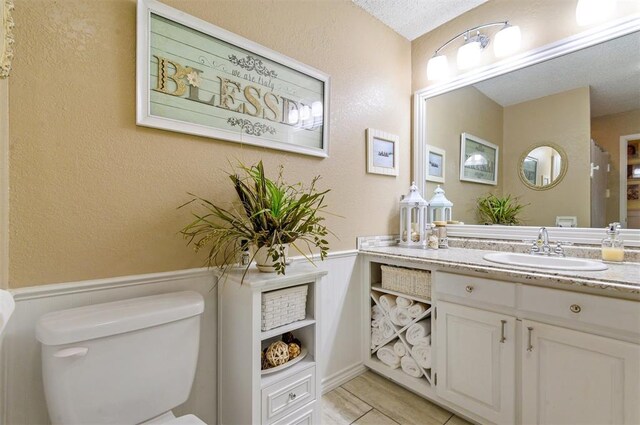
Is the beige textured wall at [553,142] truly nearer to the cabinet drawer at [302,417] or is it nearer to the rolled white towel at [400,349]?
the rolled white towel at [400,349]

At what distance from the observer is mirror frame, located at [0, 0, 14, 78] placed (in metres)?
0.76

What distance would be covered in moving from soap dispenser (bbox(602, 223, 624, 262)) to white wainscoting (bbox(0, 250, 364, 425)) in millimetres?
1288

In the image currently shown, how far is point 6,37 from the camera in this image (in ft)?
2.59

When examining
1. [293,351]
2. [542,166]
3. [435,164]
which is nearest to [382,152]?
[435,164]

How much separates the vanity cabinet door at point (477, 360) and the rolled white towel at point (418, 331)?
0.10m

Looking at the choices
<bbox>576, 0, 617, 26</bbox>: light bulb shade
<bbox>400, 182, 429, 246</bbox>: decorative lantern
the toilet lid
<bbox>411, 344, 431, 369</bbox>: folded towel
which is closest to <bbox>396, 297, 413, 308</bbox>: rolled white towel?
<bbox>411, 344, 431, 369</bbox>: folded towel

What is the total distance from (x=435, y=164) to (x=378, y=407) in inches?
66.4

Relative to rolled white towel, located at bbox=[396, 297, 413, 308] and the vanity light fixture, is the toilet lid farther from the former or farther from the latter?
the vanity light fixture

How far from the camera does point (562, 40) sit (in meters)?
1.57

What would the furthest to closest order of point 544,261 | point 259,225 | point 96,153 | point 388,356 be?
point 388,356 < point 544,261 < point 259,225 < point 96,153

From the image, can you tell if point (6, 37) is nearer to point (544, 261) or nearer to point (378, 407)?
point (378, 407)

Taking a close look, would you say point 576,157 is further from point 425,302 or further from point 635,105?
point 425,302

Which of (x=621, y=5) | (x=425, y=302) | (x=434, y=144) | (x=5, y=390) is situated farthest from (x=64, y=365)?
(x=621, y=5)

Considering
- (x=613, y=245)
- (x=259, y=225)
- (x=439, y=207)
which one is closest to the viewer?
(x=259, y=225)
